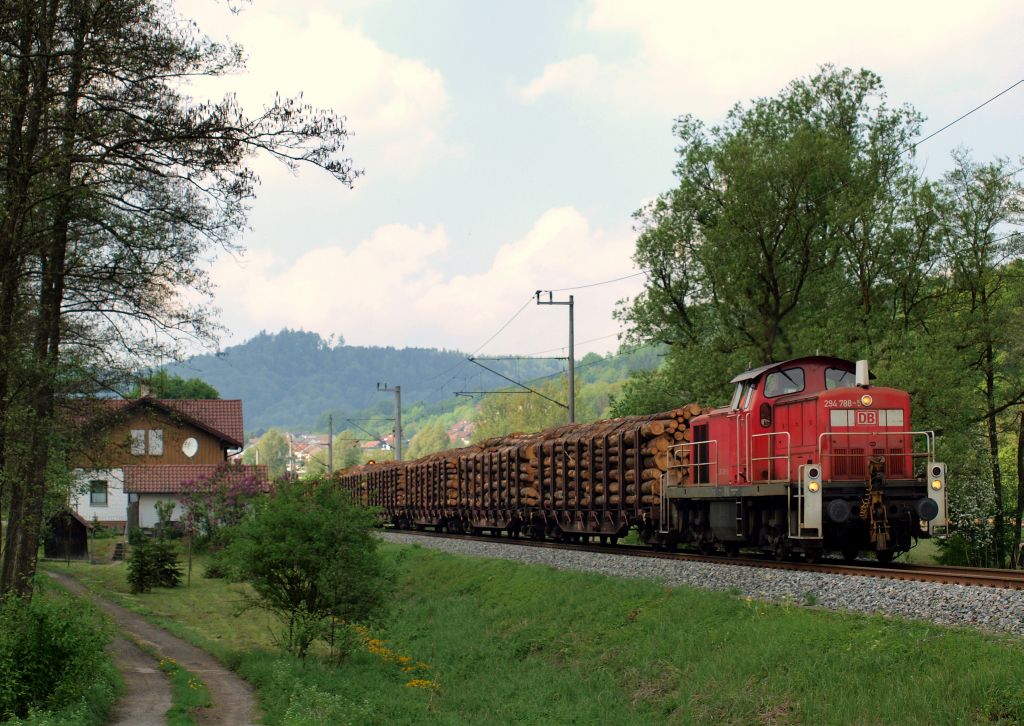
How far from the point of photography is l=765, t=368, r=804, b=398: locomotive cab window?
19.6 meters

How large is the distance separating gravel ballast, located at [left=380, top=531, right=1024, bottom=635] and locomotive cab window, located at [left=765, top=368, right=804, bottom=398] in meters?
3.52

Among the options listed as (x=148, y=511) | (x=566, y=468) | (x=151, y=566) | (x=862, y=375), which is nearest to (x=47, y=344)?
(x=566, y=468)

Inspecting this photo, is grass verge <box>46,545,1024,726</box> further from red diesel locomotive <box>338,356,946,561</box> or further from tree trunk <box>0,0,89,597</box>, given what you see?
tree trunk <box>0,0,89,597</box>

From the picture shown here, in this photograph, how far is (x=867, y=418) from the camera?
60.3 ft

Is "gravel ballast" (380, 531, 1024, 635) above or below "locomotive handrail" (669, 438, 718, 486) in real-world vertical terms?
below

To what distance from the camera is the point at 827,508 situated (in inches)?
661

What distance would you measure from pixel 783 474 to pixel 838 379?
219 centimetres

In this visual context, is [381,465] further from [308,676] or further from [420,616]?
[308,676]

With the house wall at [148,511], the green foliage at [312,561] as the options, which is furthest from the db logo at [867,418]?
the house wall at [148,511]

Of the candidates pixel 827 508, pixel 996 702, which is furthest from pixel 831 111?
pixel 996 702

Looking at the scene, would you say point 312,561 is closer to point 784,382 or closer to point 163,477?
point 784,382

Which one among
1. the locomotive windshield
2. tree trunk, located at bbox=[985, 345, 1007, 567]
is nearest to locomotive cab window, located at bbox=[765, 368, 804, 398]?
the locomotive windshield

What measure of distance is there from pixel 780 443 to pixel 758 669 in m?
6.73

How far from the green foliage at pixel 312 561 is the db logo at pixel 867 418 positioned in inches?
430
